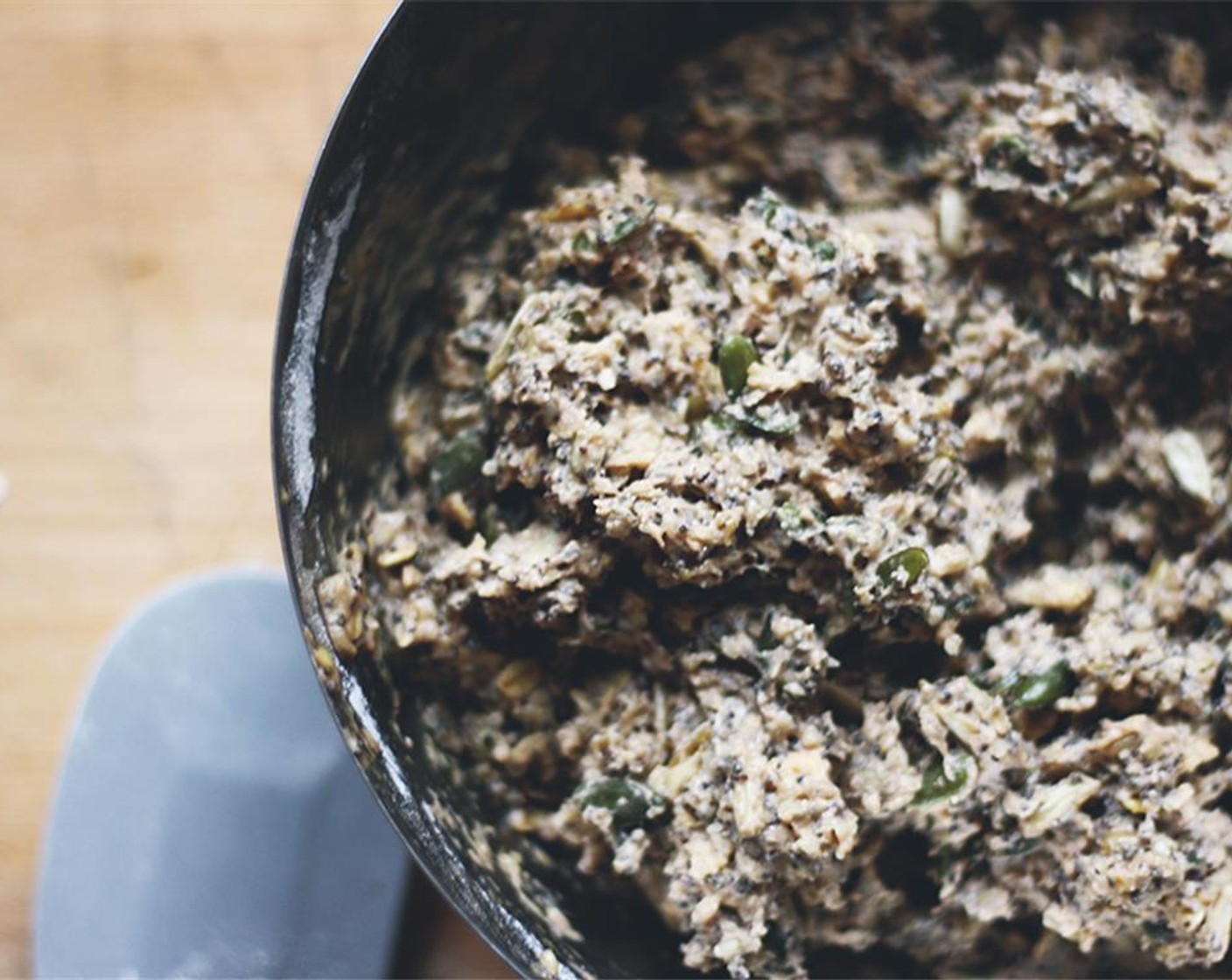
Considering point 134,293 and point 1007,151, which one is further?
point 134,293

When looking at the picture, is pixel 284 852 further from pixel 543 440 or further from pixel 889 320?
pixel 889 320

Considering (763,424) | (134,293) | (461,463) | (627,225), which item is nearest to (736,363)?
(763,424)

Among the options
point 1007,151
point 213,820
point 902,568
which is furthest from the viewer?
point 213,820

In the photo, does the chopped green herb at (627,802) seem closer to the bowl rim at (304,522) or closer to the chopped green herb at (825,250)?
the bowl rim at (304,522)

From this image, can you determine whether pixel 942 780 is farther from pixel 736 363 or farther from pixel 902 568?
pixel 736 363

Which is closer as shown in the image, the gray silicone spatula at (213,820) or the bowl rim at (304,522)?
the bowl rim at (304,522)

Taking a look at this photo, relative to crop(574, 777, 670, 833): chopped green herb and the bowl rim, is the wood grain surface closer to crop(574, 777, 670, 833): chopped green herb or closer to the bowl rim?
the bowl rim

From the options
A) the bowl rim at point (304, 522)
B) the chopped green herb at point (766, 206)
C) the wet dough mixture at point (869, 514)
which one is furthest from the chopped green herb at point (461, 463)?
the chopped green herb at point (766, 206)
